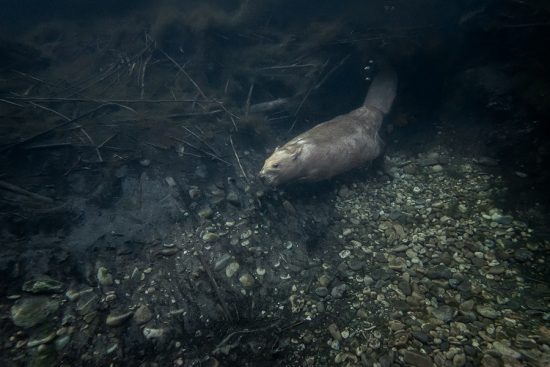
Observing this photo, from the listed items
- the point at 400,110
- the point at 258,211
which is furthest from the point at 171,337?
the point at 400,110

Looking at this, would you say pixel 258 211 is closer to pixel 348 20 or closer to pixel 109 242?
pixel 109 242

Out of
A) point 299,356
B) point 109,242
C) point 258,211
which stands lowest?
point 299,356

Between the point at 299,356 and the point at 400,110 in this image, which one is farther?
the point at 400,110

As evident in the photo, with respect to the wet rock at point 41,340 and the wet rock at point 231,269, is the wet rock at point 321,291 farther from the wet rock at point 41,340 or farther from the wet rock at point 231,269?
the wet rock at point 41,340

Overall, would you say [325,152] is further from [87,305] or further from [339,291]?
[87,305]

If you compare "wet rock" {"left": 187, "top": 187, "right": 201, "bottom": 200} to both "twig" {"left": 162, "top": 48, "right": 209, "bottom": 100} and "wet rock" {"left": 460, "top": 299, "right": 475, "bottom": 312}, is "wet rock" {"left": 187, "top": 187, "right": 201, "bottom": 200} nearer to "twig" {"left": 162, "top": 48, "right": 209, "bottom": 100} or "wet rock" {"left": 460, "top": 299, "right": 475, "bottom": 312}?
"twig" {"left": 162, "top": 48, "right": 209, "bottom": 100}

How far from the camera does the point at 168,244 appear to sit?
446 cm

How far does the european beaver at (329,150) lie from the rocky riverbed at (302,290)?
2.16 ft

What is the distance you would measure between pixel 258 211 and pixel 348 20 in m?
6.85

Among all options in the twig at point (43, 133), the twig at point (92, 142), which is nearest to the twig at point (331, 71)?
the twig at point (92, 142)

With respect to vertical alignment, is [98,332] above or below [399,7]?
below

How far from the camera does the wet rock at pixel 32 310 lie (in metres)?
3.23

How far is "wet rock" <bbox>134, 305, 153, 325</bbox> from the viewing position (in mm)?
3529

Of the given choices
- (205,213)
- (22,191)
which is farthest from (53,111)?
(205,213)
